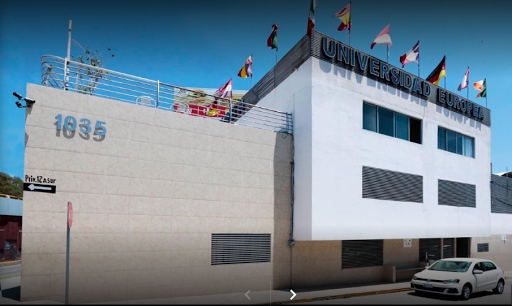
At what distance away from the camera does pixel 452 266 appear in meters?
14.6

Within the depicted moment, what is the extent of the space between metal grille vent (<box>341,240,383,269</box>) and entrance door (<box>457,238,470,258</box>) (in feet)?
31.2

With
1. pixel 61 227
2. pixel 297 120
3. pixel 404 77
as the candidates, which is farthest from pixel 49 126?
pixel 404 77

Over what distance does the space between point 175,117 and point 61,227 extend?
474 cm

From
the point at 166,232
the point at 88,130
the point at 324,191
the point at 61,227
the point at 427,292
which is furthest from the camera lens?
the point at 324,191

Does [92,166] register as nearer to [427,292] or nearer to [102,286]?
[102,286]

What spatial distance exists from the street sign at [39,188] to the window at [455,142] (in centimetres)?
1812

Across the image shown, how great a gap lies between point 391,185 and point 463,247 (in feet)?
36.5

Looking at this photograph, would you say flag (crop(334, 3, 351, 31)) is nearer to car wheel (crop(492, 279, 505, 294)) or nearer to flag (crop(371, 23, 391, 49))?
flag (crop(371, 23, 391, 49))

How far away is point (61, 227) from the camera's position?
10883 millimetres

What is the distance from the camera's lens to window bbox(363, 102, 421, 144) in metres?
17.4

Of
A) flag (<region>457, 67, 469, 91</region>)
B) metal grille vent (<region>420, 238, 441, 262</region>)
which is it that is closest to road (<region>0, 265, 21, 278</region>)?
metal grille vent (<region>420, 238, 441, 262</region>)

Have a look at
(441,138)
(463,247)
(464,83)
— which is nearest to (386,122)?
(441,138)

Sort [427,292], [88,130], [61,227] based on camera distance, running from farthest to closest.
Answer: [427,292] < [88,130] < [61,227]

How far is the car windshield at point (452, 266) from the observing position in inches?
557
